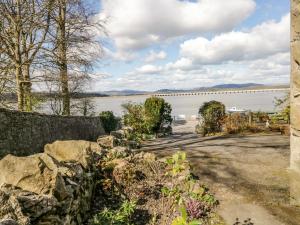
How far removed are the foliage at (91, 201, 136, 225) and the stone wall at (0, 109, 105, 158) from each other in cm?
313

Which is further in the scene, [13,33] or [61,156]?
[13,33]

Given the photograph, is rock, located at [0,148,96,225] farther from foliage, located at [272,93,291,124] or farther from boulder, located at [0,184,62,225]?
foliage, located at [272,93,291,124]

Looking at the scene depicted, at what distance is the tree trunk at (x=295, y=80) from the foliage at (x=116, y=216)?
3.55 metres

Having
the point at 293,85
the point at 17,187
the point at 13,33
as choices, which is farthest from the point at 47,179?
the point at 13,33

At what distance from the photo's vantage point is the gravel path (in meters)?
7.20

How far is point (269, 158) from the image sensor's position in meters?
11.2

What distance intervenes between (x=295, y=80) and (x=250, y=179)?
3814 mm

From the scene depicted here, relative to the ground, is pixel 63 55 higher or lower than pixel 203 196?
higher

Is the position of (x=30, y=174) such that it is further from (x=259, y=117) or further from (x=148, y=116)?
(x=259, y=117)

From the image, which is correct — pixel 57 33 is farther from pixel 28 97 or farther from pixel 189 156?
pixel 189 156

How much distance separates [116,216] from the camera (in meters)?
6.95

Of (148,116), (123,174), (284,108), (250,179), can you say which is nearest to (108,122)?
(148,116)

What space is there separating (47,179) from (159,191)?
350cm

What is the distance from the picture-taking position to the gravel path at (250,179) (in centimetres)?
720
